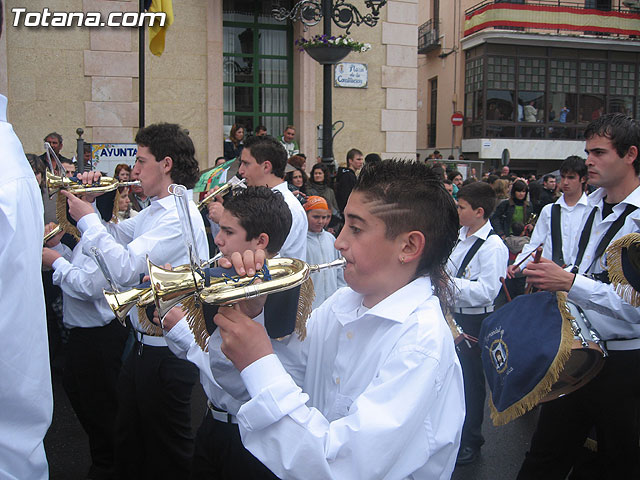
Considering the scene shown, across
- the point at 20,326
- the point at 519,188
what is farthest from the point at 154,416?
the point at 519,188

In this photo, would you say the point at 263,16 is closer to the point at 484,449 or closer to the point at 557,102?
the point at 484,449

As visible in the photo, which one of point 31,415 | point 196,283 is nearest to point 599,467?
point 196,283

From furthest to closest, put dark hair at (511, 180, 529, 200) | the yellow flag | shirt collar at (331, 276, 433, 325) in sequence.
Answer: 1. dark hair at (511, 180, 529, 200)
2. the yellow flag
3. shirt collar at (331, 276, 433, 325)

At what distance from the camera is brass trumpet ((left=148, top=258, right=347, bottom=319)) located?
145cm

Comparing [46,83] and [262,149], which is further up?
[46,83]

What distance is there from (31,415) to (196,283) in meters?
0.55

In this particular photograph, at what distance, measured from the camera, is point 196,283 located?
1.49 meters

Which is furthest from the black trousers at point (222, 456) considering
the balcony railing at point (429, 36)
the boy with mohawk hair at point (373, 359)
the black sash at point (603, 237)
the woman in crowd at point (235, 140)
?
the balcony railing at point (429, 36)

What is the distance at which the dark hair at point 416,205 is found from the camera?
5.49ft

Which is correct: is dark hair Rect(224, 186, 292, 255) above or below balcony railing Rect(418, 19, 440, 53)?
below

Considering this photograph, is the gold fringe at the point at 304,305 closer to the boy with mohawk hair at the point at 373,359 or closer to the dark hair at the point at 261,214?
the boy with mohawk hair at the point at 373,359

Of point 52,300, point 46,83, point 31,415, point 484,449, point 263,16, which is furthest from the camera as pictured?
point 263,16

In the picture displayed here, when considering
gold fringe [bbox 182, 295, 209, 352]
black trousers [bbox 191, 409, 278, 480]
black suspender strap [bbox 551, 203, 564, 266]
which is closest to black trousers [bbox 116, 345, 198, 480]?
black trousers [bbox 191, 409, 278, 480]

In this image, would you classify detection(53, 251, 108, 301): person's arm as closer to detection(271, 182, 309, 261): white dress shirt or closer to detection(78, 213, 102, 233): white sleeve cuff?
detection(78, 213, 102, 233): white sleeve cuff
